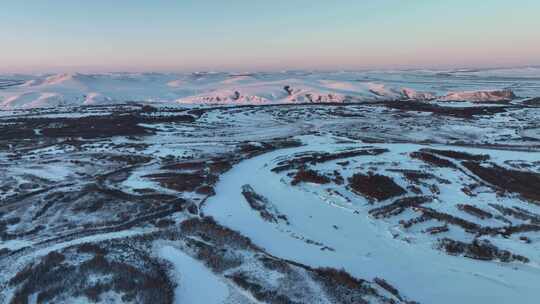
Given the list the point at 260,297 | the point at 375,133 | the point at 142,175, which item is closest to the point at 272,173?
the point at 142,175

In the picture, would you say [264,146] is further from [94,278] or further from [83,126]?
[83,126]

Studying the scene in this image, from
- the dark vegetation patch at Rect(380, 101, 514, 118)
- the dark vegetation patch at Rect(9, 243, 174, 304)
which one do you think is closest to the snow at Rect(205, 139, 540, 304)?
the dark vegetation patch at Rect(9, 243, 174, 304)

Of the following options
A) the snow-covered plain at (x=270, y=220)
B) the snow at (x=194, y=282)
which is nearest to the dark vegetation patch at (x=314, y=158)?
the snow-covered plain at (x=270, y=220)

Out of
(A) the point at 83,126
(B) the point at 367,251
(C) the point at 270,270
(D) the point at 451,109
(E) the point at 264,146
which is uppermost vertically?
(C) the point at 270,270


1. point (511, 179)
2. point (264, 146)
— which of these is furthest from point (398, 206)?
point (264, 146)

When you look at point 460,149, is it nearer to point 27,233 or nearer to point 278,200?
point 278,200

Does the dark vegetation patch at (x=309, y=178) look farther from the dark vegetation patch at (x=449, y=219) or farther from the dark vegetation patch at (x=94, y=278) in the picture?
the dark vegetation patch at (x=94, y=278)
